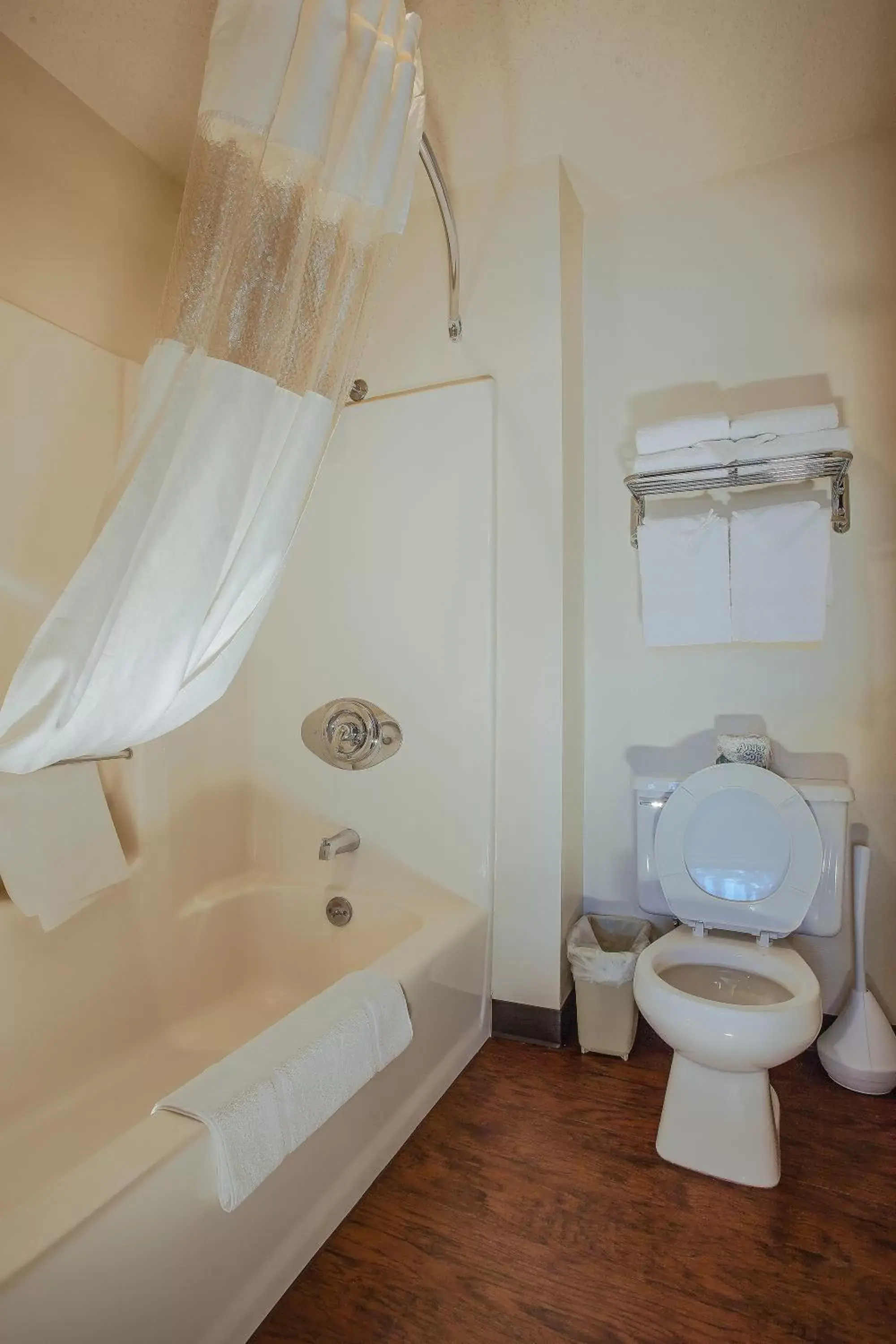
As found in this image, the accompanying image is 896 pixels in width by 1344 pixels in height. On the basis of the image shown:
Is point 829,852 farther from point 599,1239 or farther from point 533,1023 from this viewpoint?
point 599,1239

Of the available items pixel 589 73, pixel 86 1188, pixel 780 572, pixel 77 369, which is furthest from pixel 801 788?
pixel 77 369

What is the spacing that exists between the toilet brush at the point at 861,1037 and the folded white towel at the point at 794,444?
103 cm

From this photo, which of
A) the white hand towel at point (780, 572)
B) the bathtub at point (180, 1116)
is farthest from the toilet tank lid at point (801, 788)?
the bathtub at point (180, 1116)

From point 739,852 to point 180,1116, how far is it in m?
1.42

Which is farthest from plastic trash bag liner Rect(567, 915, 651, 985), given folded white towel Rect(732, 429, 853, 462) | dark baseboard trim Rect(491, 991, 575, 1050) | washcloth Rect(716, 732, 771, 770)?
folded white towel Rect(732, 429, 853, 462)

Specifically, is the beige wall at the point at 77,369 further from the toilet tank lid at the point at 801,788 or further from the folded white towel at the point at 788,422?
the folded white towel at the point at 788,422

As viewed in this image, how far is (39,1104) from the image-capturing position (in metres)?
1.61

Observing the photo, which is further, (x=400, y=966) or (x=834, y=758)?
(x=834, y=758)

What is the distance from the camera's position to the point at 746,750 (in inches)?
80.0

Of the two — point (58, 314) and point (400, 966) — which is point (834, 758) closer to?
point (400, 966)

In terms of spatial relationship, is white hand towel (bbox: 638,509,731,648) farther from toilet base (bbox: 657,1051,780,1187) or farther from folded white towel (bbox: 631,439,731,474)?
toilet base (bbox: 657,1051,780,1187)

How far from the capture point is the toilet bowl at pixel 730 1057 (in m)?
1.56

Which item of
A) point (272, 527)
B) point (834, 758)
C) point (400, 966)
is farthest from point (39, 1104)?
point (834, 758)

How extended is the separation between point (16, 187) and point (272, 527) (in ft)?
4.30
